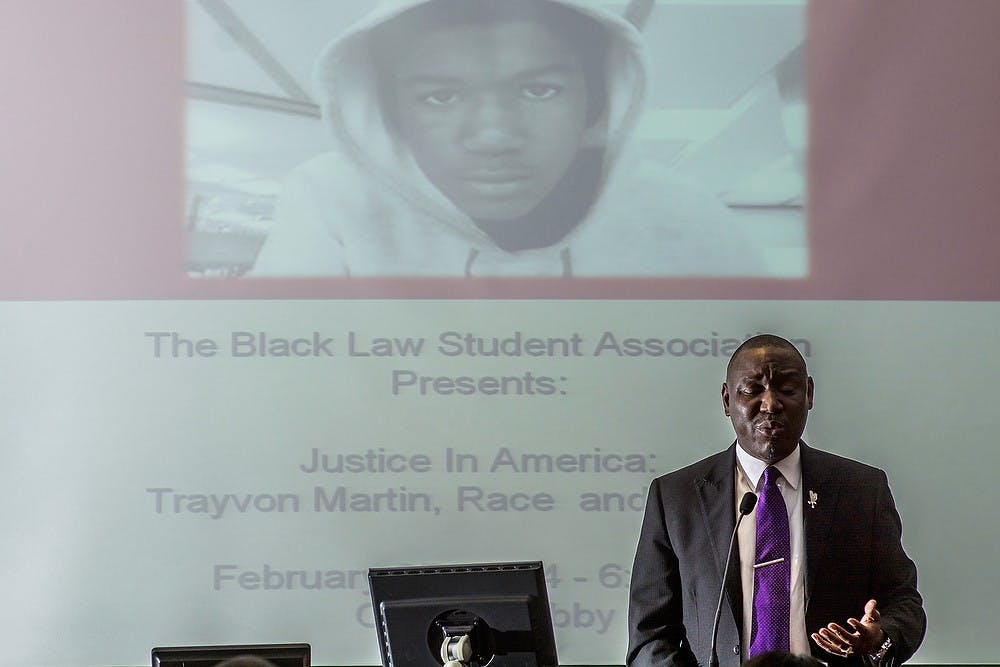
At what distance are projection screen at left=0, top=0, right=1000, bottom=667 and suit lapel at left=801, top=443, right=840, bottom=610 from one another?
1194mm

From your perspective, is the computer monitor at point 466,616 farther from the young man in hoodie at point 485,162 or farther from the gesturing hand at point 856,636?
the young man in hoodie at point 485,162

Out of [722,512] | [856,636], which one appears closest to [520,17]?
[722,512]

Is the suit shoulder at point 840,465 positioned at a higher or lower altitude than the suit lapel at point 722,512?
higher

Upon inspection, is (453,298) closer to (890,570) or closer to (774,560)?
(774,560)

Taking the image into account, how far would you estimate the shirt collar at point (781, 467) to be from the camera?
2.90 metres

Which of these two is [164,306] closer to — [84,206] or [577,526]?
[84,206]

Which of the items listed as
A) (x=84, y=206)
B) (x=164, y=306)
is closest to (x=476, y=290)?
(x=164, y=306)

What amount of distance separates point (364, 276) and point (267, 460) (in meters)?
0.70

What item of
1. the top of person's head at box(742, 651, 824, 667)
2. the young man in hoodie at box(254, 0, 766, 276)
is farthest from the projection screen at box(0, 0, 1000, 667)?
the top of person's head at box(742, 651, 824, 667)

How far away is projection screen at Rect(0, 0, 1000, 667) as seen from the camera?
4.07 meters

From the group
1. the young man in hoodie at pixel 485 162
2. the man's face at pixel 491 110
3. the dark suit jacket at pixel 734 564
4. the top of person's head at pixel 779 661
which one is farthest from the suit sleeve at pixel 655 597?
the man's face at pixel 491 110

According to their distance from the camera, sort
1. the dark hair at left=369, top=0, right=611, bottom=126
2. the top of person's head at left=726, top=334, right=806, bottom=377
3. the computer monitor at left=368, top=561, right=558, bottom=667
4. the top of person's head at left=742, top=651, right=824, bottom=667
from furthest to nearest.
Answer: the dark hair at left=369, top=0, right=611, bottom=126, the top of person's head at left=726, top=334, right=806, bottom=377, the computer monitor at left=368, top=561, right=558, bottom=667, the top of person's head at left=742, top=651, right=824, bottom=667

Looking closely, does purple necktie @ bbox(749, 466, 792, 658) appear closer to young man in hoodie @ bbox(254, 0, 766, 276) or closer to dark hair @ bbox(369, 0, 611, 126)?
young man in hoodie @ bbox(254, 0, 766, 276)

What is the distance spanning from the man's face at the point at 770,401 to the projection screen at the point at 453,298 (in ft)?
4.03
